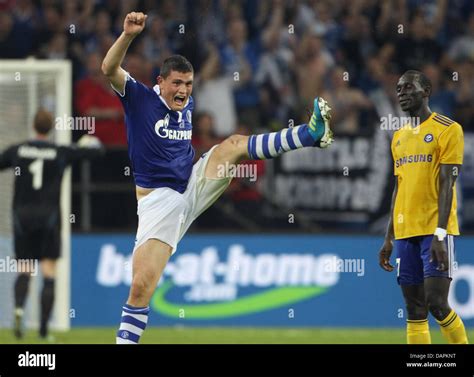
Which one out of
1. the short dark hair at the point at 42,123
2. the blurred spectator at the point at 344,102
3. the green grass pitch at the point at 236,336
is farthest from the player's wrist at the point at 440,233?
the blurred spectator at the point at 344,102

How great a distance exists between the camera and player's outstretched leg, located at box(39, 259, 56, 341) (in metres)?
13.3

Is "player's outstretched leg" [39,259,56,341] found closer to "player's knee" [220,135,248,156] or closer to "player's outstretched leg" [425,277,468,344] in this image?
"player's knee" [220,135,248,156]

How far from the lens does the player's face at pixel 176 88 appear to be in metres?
9.52

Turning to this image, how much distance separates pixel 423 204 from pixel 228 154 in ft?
4.91

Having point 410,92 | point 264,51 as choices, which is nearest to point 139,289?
point 410,92

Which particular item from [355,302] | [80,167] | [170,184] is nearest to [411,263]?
[170,184]

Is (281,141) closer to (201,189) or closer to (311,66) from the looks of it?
(201,189)

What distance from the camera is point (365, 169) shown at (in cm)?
1517

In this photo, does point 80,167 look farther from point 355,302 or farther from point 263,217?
point 355,302

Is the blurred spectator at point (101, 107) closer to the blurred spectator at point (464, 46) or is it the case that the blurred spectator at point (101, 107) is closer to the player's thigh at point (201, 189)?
the blurred spectator at point (464, 46)

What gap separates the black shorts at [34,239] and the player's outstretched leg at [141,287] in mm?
4412

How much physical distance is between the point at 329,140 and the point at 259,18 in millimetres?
8977

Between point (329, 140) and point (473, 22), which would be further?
point (473, 22)

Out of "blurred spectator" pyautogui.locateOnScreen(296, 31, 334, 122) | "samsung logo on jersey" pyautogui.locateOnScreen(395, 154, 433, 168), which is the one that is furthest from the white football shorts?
"blurred spectator" pyautogui.locateOnScreen(296, 31, 334, 122)
